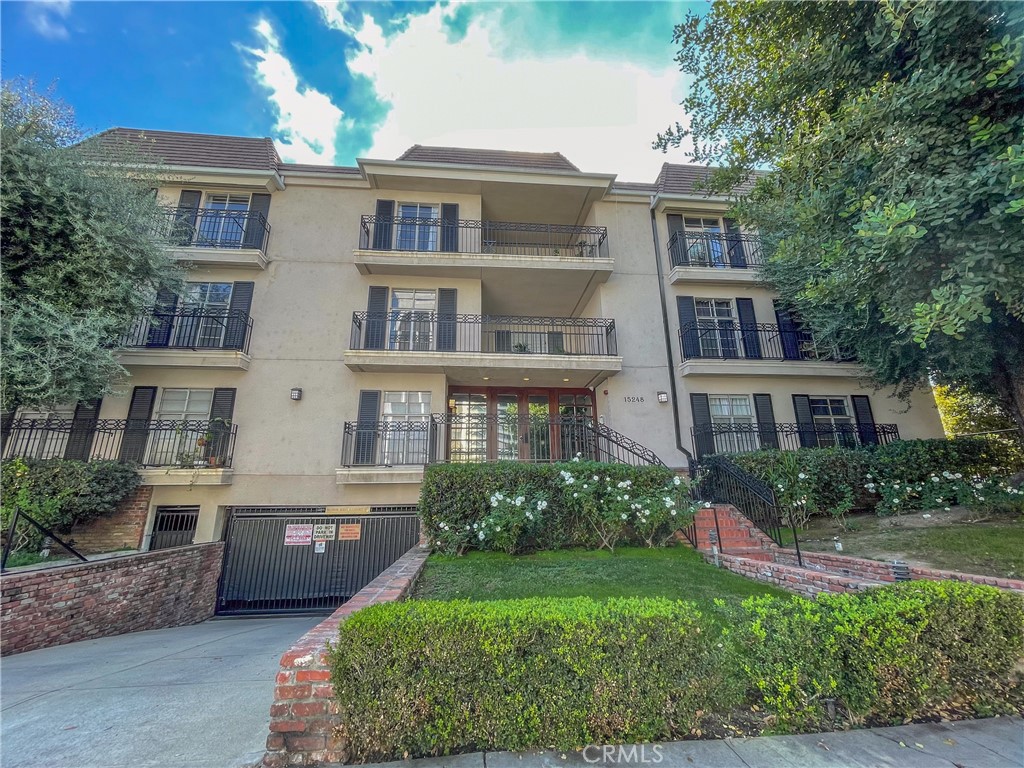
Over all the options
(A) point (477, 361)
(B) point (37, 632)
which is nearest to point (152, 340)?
(B) point (37, 632)

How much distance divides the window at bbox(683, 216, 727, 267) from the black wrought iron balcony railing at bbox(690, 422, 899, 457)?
5.01 m

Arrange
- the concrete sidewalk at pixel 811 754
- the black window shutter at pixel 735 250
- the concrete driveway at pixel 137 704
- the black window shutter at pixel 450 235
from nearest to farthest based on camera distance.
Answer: the concrete sidewalk at pixel 811 754
the concrete driveway at pixel 137 704
the black window shutter at pixel 450 235
the black window shutter at pixel 735 250

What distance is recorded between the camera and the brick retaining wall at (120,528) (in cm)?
866

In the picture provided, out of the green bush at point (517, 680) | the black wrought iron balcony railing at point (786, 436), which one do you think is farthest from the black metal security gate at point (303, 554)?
the black wrought iron balcony railing at point (786, 436)

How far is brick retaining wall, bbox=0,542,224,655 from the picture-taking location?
18.1ft

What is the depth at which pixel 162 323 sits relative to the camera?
10016 mm

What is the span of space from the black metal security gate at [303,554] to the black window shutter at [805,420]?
10.7 m

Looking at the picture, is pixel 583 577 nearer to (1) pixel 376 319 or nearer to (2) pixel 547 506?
(2) pixel 547 506

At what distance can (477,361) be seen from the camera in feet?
33.4

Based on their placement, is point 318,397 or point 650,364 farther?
point 650,364

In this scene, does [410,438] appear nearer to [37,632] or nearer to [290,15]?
[37,632]

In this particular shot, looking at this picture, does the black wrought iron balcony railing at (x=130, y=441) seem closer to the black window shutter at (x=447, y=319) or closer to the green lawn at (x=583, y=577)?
the black window shutter at (x=447, y=319)

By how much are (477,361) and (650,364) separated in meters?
4.94

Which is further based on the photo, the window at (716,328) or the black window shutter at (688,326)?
the window at (716,328)
